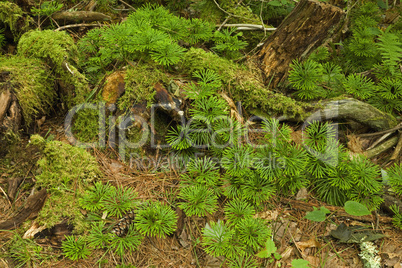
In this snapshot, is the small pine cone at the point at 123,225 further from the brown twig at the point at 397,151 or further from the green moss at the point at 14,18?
the green moss at the point at 14,18

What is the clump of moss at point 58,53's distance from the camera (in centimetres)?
309

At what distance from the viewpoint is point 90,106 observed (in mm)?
2990

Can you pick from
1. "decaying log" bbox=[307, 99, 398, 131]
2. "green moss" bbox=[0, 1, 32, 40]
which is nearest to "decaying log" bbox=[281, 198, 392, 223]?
"decaying log" bbox=[307, 99, 398, 131]

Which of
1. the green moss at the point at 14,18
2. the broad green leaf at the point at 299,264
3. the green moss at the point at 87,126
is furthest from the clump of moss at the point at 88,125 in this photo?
the broad green leaf at the point at 299,264

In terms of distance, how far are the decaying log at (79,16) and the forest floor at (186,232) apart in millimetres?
1886

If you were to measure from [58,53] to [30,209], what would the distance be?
169 centimetres

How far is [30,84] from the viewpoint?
303 cm

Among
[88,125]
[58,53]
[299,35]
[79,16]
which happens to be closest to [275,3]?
[299,35]

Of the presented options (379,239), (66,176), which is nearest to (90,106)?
(66,176)

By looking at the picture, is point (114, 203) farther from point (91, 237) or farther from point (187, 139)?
point (187, 139)

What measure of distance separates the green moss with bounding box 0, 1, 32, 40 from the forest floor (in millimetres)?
1660

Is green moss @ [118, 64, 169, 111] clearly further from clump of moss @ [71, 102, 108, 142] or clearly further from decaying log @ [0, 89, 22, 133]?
decaying log @ [0, 89, 22, 133]

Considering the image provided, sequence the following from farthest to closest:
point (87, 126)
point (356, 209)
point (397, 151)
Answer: point (397, 151) < point (87, 126) < point (356, 209)

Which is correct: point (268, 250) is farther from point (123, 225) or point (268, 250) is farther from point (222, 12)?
point (222, 12)
